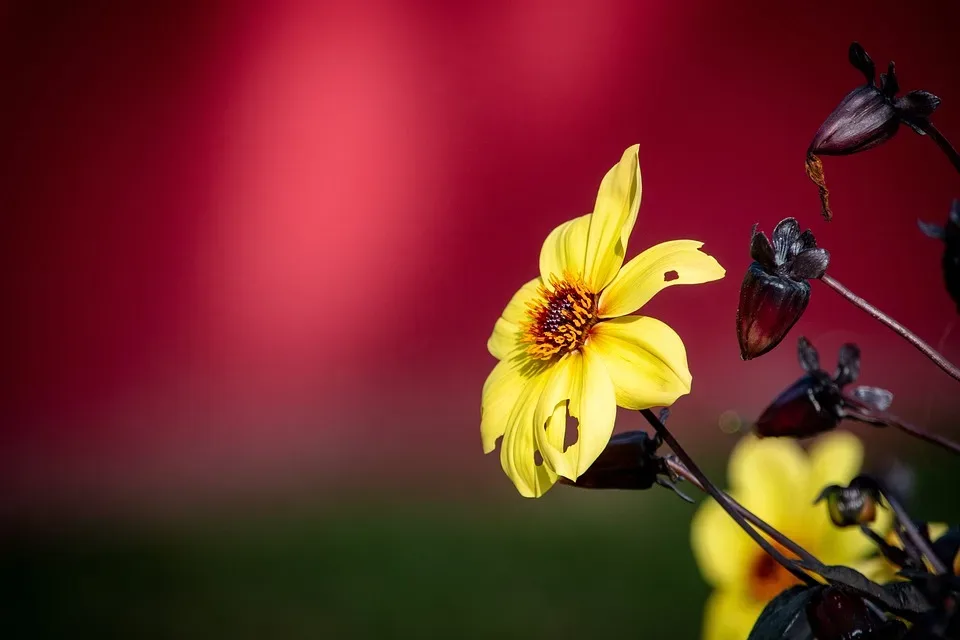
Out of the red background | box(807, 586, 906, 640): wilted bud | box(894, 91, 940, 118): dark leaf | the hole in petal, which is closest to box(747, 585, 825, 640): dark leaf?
box(807, 586, 906, 640): wilted bud

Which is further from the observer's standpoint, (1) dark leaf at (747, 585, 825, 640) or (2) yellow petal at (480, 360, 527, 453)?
(2) yellow petal at (480, 360, 527, 453)

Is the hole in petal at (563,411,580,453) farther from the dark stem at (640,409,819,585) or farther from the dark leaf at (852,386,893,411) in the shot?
the dark leaf at (852,386,893,411)

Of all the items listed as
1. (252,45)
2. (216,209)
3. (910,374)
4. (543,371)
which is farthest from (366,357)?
(543,371)

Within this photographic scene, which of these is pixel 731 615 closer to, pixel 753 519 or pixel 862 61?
pixel 753 519

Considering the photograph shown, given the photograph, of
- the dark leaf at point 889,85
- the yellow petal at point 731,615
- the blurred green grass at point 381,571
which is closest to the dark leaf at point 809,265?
the dark leaf at point 889,85

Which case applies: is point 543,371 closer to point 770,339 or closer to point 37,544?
point 770,339

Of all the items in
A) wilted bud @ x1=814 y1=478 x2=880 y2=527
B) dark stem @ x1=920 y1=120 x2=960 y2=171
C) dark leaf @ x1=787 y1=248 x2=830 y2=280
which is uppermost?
dark stem @ x1=920 y1=120 x2=960 y2=171
